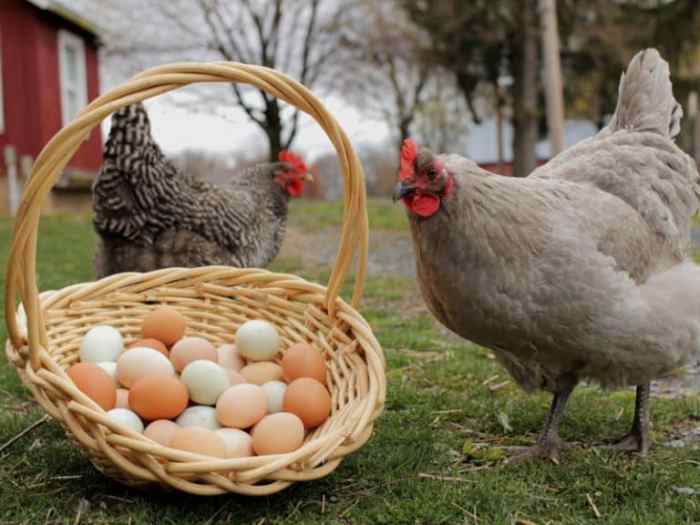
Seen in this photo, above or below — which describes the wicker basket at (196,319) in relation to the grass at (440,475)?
above

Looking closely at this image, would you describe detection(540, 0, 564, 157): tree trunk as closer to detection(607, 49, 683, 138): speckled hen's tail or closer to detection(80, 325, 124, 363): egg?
detection(607, 49, 683, 138): speckled hen's tail

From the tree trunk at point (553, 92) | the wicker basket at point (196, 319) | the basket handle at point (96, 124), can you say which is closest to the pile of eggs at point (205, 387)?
the wicker basket at point (196, 319)

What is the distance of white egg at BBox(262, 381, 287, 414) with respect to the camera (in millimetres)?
2557

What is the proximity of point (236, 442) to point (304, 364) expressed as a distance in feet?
1.36

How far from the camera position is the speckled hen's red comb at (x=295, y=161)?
17.7ft

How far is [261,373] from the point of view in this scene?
8.98ft

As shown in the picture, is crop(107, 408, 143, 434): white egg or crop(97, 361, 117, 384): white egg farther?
crop(97, 361, 117, 384): white egg

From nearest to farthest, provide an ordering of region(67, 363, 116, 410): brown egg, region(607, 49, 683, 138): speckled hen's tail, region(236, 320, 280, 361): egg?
region(67, 363, 116, 410): brown egg
region(236, 320, 280, 361): egg
region(607, 49, 683, 138): speckled hen's tail

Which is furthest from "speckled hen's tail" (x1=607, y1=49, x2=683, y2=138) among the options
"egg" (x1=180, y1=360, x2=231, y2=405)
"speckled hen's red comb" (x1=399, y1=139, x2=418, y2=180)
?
"egg" (x1=180, y1=360, x2=231, y2=405)

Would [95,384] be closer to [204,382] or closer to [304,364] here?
[204,382]

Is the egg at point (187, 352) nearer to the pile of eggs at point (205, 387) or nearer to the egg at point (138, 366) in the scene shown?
the pile of eggs at point (205, 387)

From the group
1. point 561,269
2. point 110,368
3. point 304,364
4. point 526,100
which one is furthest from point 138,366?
point 526,100

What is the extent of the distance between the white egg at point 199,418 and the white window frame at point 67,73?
12833 mm

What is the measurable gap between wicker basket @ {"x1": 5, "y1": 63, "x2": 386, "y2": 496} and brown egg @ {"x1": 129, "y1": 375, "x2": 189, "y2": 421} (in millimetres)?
332
